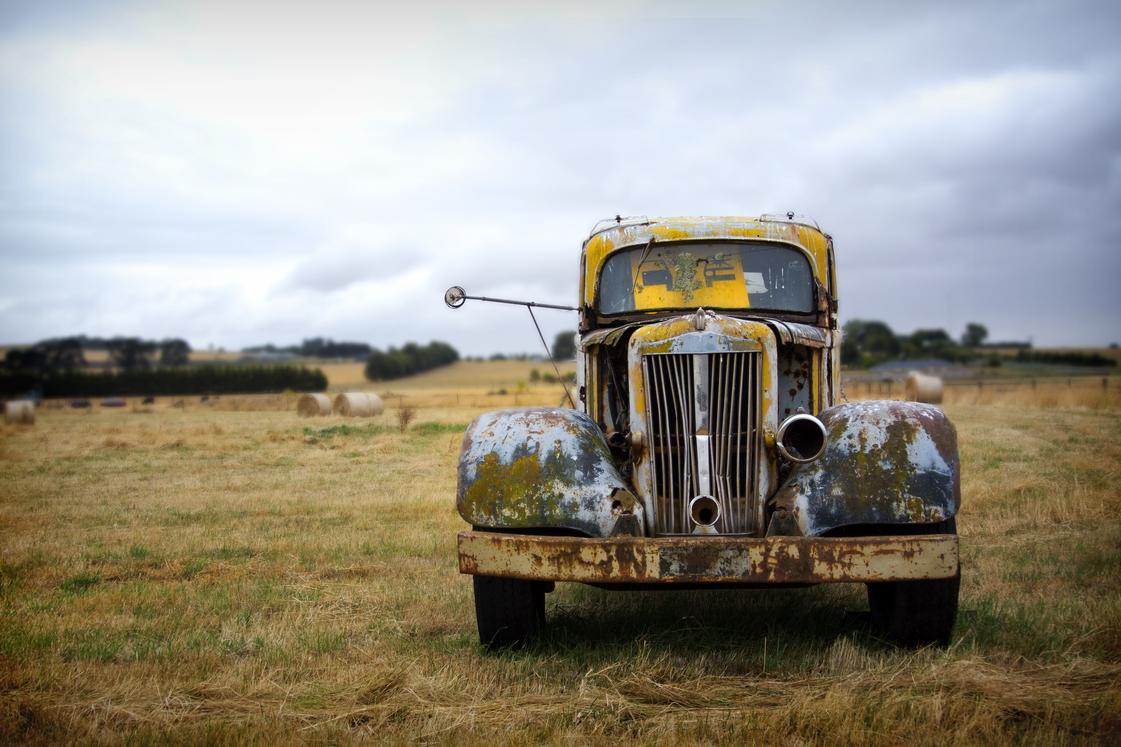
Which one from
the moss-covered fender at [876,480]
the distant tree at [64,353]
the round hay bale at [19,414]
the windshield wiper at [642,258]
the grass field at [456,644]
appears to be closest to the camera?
the grass field at [456,644]

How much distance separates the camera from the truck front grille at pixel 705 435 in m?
5.24

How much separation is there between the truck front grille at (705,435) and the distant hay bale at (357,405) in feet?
85.3

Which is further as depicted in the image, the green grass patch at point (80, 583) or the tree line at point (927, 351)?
the tree line at point (927, 351)

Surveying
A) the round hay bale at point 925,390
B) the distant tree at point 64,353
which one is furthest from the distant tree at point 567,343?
the distant tree at point 64,353

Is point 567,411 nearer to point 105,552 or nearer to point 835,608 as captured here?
point 835,608

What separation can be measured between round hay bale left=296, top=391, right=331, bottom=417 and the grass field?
2021 centimetres

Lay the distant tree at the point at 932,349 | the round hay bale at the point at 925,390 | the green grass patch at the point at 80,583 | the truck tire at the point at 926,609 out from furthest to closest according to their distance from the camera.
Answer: the distant tree at the point at 932,349
the round hay bale at the point at 925,390
the green grass patch at the point at 80,583
the truck tire at the point at 926,609

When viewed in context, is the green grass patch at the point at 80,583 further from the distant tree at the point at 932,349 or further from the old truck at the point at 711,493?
the distant tree at the point at 932,349

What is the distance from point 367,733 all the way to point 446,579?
3.15 m

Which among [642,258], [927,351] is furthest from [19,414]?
[927,351]

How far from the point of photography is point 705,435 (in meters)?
5.23

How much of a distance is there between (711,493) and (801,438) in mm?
546

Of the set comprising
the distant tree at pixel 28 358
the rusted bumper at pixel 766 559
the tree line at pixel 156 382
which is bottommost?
the rusted bumper at pixel 766 559

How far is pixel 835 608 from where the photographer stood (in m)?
6.52
